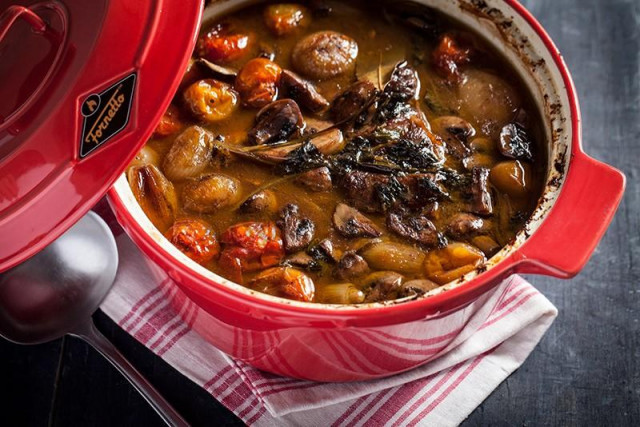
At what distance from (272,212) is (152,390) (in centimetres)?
63

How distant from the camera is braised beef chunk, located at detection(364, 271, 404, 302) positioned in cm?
200

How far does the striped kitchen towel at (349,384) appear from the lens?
2189 millimetres

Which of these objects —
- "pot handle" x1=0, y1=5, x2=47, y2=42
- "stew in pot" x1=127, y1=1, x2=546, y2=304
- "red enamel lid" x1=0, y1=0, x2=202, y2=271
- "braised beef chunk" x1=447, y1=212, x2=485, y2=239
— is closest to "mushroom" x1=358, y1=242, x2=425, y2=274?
"stew in pot" x1=127, y1=1, x2=546, y2=304

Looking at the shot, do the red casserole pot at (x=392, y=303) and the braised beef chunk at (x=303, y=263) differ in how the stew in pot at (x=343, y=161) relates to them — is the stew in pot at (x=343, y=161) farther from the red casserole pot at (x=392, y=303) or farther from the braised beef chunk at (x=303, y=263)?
the red casserole pot at (x=392, y=303)

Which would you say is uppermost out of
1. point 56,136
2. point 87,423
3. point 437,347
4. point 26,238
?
point 56,136

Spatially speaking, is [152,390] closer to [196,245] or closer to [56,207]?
[196,245]

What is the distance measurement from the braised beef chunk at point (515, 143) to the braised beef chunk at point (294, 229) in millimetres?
591

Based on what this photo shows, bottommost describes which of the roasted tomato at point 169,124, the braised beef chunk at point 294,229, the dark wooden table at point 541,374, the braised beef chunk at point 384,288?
the dark wooden table at point 541,374

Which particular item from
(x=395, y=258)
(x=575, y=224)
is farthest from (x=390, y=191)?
(x=575, y=224)

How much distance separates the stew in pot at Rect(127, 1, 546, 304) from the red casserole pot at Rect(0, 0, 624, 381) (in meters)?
0.12

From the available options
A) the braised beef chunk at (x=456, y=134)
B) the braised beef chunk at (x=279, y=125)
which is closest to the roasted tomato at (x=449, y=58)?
the braised beef chunk at (x=456, y=134)

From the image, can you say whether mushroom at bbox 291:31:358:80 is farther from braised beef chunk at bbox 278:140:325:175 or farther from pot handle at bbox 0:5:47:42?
pot handle at bbox 0:5:47:42

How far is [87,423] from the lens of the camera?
231 centimetres

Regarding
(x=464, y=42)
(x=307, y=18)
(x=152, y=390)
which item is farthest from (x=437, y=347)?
(x=307, y=18)
